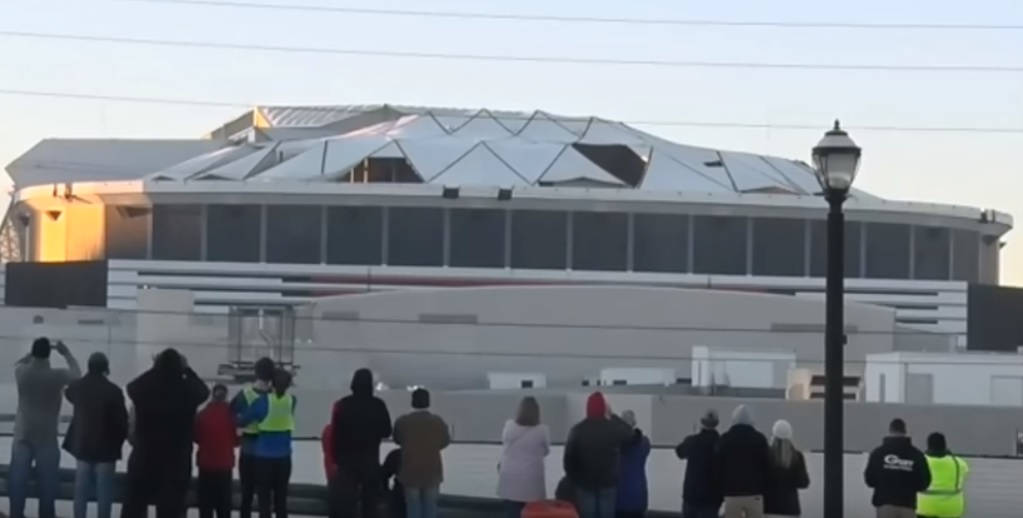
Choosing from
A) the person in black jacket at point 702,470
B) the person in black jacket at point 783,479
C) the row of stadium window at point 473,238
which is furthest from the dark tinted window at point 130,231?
the person in black jacket at point 783,479

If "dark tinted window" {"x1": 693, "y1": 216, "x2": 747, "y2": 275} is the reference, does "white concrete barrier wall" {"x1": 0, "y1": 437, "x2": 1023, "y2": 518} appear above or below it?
below

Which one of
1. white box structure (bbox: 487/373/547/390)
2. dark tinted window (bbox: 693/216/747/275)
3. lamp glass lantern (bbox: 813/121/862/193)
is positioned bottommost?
white box structure (bbox: 487/373/547/390)

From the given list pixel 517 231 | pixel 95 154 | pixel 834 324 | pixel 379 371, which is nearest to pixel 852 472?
pixel 834 324

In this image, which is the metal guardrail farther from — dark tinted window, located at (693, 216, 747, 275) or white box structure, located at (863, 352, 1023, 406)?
dark tinted window, located at (693, 216, 747, 275)

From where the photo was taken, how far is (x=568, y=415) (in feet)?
104

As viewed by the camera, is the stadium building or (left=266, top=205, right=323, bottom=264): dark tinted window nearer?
the stadium building

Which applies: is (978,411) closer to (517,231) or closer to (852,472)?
(852,472)

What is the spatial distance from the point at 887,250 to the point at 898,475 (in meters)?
31.9

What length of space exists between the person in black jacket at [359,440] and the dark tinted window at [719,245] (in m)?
30.3

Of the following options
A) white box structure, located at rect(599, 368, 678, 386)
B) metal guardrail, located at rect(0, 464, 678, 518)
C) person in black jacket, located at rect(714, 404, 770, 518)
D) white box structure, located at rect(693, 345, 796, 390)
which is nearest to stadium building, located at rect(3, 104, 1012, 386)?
white box structure, located at rect(599, 368, 678, 386)

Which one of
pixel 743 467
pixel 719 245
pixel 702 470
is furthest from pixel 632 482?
pixel 719 245

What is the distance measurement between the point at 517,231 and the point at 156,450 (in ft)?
103

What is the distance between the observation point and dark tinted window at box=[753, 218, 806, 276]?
45562 mm

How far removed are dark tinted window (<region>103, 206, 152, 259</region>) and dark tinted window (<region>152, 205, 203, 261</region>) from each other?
250 mm
